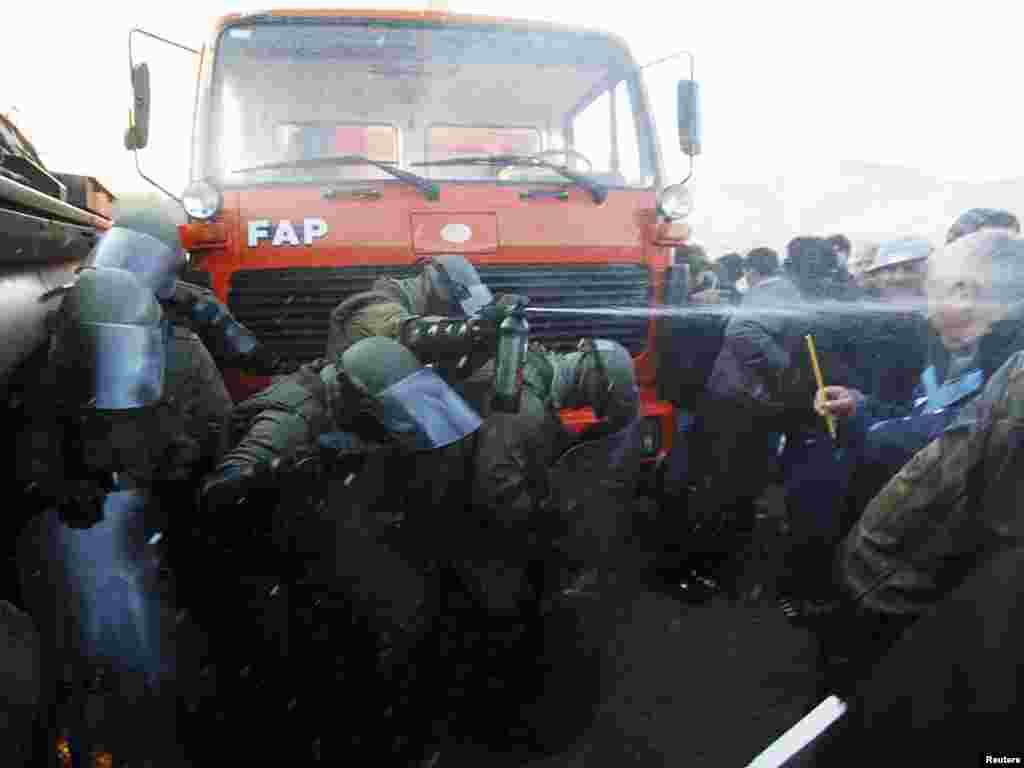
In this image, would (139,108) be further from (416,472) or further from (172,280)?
(416,472)

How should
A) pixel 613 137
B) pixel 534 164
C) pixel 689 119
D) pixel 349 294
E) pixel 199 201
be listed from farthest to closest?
1. pixel 613 137
2. pixel 689 119
3. pixel 534 164
4. pixel 349 294
5. pixel 199 201

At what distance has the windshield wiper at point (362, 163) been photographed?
3527 millimetres

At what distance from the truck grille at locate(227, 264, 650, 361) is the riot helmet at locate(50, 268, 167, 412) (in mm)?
1405

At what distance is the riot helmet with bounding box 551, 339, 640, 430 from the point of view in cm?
292

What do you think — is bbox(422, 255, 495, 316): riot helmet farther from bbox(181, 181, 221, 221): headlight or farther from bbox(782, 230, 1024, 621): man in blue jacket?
bbox(782, 230, 1024, 621): man in blue jacket

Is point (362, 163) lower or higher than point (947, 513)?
higher

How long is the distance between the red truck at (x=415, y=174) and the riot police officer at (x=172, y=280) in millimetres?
403

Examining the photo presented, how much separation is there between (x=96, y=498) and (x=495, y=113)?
2.69 m

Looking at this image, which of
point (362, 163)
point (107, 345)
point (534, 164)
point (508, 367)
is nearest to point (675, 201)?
point (534, 164)

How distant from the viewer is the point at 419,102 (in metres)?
3.81

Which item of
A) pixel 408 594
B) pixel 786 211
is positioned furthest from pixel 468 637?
pixel 786 211

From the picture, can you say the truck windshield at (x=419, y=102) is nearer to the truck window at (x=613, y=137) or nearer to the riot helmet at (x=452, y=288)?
the truck window at (x=613, y=137)

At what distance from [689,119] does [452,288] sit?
1711mm

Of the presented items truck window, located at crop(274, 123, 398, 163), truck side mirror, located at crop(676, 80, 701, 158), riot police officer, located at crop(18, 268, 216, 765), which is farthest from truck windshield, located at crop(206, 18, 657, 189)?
riot police officer, located at crop(18, 268, 216, 765)
